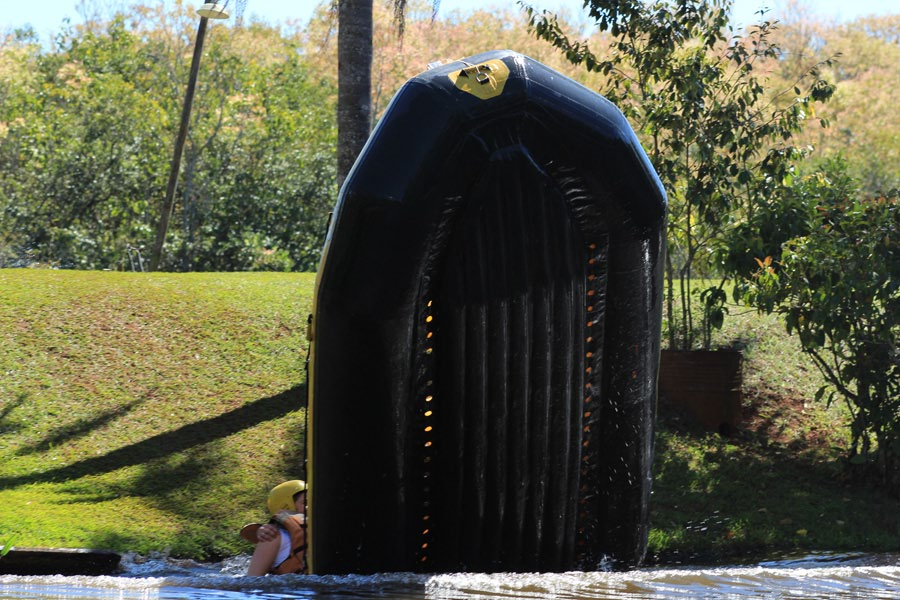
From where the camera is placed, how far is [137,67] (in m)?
29.0

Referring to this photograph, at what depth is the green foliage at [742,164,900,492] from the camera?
9156mm

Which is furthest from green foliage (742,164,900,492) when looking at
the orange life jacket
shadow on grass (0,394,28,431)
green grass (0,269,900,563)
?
shadow on grass (0,394,28,431)

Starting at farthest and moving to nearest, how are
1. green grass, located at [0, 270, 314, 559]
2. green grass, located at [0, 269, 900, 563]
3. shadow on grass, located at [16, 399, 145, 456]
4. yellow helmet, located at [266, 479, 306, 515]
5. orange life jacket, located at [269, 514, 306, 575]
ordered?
shadow on grass, located at [16, 399, 145, 456] → green grass, located at [0, 269, 900, 563] → green grass, located at [0, 270, 314, 559] → yellow helmet, located at [266, 479, 306, 515] → orange life jacket, located at [269, 514, 306, 575]

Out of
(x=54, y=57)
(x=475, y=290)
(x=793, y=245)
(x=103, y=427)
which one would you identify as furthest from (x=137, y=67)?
(x=475, y=290)

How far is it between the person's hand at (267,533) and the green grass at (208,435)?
6.24ft

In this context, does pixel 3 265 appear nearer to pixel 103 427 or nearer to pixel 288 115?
pixel 288 115

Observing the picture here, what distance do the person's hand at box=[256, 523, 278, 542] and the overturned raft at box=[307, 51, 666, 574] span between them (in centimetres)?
49

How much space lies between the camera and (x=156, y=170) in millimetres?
24938

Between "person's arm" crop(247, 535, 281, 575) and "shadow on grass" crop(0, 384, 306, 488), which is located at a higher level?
"shadow on grass" crop(0, 384, 306, 488)

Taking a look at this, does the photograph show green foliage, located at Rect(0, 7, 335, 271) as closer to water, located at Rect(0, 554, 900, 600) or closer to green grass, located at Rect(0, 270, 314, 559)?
green grass, located at Rect(0, 270, 314, 559)

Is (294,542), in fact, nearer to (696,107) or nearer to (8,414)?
(8,414)

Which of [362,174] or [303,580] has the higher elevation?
[362,174]

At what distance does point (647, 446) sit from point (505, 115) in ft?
6.19

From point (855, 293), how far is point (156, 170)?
18579 millimetres
